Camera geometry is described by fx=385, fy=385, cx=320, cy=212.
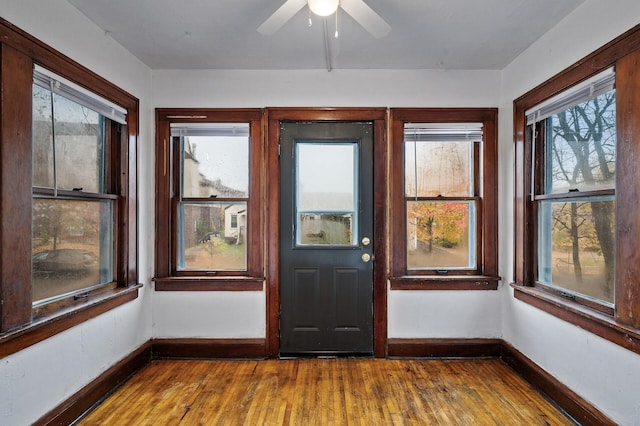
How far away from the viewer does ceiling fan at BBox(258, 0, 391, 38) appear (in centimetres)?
188

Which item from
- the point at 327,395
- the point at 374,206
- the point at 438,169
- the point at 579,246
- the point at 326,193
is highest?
the point at 438,169

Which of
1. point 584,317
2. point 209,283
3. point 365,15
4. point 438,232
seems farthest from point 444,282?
point 365,15

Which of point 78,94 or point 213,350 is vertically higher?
point 78,94

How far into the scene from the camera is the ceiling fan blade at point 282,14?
1.91 meters

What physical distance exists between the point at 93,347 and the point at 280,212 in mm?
1696

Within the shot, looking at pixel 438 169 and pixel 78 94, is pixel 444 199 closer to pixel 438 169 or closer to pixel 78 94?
pixel 438 169

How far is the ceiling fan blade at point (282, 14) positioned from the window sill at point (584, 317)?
2366 millimetres

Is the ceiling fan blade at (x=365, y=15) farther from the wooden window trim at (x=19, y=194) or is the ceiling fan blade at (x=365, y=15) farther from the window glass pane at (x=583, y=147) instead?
the wooden window trim at (x=19, y=194)

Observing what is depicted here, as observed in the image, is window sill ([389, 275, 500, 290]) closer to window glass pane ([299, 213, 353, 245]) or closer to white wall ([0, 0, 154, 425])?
window glass pane ([299, 213, 353, 245])

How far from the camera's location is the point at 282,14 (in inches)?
78.5

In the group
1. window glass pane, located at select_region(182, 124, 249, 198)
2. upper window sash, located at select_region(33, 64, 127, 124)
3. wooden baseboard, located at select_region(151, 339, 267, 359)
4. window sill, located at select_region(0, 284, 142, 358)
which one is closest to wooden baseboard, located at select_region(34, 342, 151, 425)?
wooden baseboard, located at select_region(151, 339, 267, 359)

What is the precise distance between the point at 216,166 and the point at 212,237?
640mm

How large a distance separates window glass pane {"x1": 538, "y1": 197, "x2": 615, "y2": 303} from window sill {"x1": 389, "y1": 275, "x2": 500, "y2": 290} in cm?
50

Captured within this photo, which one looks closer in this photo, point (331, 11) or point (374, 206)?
point (331, 11)
